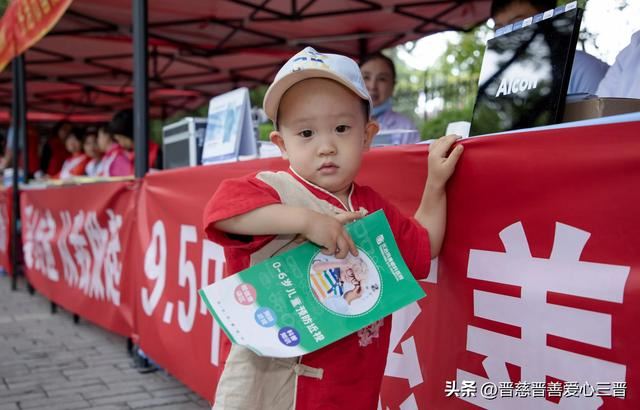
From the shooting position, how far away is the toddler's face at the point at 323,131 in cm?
148

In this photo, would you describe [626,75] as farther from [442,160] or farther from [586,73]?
[442,160]

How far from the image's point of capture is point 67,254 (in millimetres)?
5332

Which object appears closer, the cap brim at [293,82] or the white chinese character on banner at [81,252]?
the cap brim at [293,82]

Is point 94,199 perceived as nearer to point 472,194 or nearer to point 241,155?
point 241,155

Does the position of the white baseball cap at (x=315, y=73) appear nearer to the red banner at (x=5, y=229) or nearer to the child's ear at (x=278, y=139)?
the child's ear at (x=278, y=139)

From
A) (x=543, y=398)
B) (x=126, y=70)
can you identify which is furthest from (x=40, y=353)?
(x=126, y=70)

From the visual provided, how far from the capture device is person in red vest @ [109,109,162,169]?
549cm

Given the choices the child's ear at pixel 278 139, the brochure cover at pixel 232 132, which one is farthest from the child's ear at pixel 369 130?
the brochure cover at pixel 232 132

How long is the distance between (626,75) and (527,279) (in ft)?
3.28

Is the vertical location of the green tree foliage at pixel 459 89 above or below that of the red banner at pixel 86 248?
above

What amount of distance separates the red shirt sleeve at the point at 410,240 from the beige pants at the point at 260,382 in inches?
14.4

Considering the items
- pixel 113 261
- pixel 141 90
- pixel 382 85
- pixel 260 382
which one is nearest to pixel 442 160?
pixel 260 382

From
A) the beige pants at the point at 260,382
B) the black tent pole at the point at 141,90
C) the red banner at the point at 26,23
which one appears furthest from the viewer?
the black tent pole at the point at 141,90

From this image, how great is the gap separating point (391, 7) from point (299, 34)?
1.57 meters
